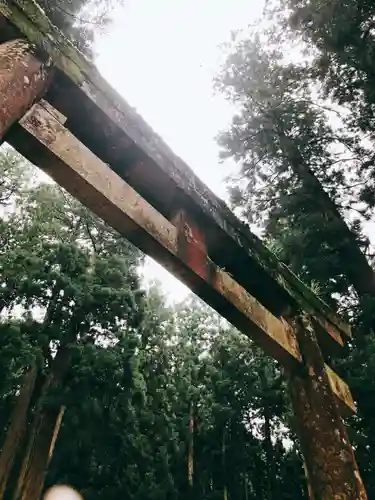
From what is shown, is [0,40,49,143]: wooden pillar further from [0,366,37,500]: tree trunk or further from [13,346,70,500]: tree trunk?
[0,366,37,500]: tree trunk

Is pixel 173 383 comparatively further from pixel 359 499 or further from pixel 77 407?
pixel 359 499

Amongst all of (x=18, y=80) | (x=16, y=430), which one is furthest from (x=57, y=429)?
(x=18, y=80)

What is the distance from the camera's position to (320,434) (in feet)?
8.89

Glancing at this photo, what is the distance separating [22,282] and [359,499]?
10.4 meters

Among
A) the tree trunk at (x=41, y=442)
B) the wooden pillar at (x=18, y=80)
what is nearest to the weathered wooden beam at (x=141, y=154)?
the wooden pillar at (x=18, y=80)

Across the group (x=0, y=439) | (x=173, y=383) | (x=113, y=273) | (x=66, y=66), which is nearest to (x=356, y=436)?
(x=113, y=273)

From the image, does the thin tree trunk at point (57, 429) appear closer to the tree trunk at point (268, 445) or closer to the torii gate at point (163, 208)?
the tree trunk at point (268, 445)

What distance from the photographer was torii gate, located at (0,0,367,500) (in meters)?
1.82

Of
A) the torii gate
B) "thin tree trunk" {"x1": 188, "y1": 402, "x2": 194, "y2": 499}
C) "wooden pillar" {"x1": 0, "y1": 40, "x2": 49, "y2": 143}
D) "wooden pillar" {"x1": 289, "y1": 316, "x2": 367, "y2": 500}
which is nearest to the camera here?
"wooden pillar" {"x1": 0, "y1": 40, "x2": 49, "y2": 143}

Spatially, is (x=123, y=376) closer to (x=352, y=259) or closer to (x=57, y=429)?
(x=57, y=429)

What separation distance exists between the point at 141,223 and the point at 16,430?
11887 mm

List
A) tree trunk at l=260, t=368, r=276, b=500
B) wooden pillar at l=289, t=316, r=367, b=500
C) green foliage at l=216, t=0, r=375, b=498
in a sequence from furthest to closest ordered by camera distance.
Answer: tree trunk at l=260, t=368, r=276, b=500 → green foliage at l=216, t=0, r=375, b=498 → wooden pillar at l=289, t=316, r=367, b=500

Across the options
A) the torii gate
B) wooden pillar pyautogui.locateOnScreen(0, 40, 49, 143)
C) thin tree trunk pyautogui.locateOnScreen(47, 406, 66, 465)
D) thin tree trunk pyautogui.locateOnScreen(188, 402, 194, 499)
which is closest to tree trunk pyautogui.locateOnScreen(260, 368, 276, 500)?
thin tree trunk pyautogui.locateOnScreen(188, 402, 194, 499)

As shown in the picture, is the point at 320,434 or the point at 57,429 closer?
the point at 320,434
